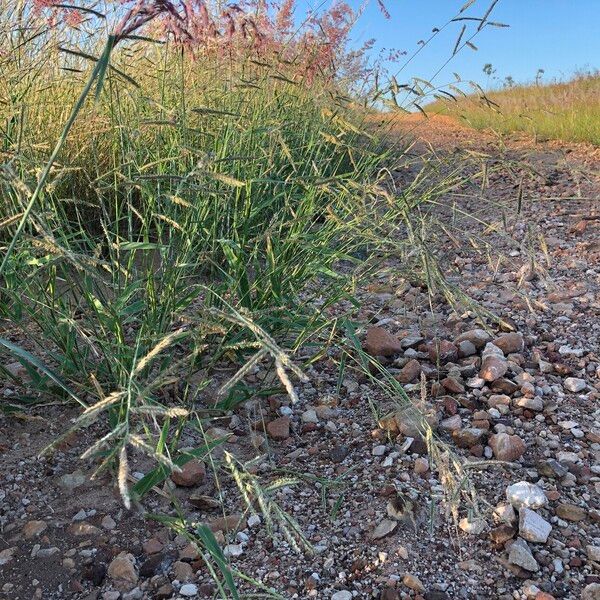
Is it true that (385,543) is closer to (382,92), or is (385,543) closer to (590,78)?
(382,92)

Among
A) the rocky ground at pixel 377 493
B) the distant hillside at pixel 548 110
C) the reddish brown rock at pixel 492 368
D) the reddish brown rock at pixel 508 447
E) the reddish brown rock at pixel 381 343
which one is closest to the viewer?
the rocky ground at pixel 377 493

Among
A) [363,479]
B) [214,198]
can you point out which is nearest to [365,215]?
[214,198]

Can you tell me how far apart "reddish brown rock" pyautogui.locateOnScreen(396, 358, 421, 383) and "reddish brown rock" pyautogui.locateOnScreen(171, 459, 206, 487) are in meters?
0.78

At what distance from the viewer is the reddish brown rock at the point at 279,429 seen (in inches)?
74.8

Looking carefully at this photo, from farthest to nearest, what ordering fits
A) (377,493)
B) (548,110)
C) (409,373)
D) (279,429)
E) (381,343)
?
(548,110) < (381,343) < (409,373) < (279,429) < (377,493)

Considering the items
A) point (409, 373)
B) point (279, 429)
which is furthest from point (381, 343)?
point (279, 429)

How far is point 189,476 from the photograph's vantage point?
66.1 inches

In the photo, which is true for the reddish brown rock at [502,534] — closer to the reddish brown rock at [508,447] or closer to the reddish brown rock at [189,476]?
the reddish brown rock at [508,447]

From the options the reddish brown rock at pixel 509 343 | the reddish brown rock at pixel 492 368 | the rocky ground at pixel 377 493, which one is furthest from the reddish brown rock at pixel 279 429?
the reddish brown rock at pixel 509 343

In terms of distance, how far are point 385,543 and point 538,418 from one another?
771 millimetres

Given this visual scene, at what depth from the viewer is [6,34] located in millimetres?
2879

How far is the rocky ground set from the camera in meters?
1.41

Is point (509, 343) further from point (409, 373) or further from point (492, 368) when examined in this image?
point (409, 373)

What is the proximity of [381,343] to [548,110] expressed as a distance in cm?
418
